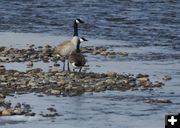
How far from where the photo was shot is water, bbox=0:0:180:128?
509 inches

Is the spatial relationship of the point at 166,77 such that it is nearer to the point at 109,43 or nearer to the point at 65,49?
the point at 65,49

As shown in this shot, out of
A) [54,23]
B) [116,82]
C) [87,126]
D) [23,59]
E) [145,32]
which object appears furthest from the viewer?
[54,23]

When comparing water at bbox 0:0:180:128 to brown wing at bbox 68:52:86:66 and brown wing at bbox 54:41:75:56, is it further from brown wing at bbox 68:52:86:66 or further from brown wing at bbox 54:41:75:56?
brown wing at bbox 68:52:86:66

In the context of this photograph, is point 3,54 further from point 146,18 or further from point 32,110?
point 146,18

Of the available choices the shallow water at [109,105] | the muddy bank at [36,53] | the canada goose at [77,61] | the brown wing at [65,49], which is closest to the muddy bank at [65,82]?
the canada goose at [77,61]

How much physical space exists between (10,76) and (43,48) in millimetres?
6401

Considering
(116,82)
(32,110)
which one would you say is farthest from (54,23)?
(32,110)

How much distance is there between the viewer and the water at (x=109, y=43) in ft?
42.4

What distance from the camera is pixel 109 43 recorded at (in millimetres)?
25641

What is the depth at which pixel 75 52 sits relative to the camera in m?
18.8

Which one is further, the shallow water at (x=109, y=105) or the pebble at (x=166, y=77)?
the pebble at (x=166, y=77)

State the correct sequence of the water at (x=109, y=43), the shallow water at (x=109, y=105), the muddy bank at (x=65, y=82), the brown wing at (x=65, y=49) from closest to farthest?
the shallow water at (x=109, y=105) → the water at (x=109, y=43) → the muddy bank at (x=65, y=82) → the brown wing at (x=65, y=49)

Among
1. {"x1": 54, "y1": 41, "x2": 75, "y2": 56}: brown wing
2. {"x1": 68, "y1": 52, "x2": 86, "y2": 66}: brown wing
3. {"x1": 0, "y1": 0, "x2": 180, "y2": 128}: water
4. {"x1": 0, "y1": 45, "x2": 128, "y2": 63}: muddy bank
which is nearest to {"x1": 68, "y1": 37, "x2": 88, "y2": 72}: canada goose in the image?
{"x1": 68, "y1": 52, "x2": 86, "y2": 66}: brown wing

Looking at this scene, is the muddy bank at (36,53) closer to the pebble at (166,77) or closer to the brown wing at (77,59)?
the brown wing at (77,59)
